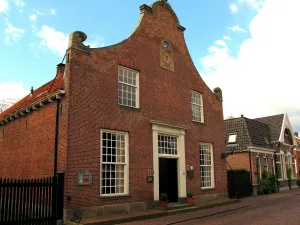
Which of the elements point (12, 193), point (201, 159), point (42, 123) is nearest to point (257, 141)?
point (201, 159)

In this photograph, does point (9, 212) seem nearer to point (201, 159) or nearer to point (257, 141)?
point (201, 159)

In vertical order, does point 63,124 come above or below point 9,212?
above

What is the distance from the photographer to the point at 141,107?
15.2 m

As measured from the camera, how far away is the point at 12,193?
11109mm

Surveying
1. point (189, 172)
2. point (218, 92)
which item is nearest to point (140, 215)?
point (189, 172)

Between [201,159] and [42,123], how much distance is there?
392 inches

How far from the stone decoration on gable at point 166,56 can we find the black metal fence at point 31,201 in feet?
29.2

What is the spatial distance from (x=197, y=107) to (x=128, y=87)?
637 cm

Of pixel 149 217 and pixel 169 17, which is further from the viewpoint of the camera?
pixel 169 17

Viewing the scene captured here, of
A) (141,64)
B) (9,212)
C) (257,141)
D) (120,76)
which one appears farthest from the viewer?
(257,141)

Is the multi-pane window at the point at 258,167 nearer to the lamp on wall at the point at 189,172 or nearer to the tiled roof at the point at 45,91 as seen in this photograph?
the lamp on wall at the point at 189,172

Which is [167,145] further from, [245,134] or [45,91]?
[245,134]

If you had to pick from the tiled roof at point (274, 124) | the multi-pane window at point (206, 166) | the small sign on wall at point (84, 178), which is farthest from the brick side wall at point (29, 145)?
the tiled roof at point (274, 124)

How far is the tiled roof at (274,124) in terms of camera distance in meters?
32.3
